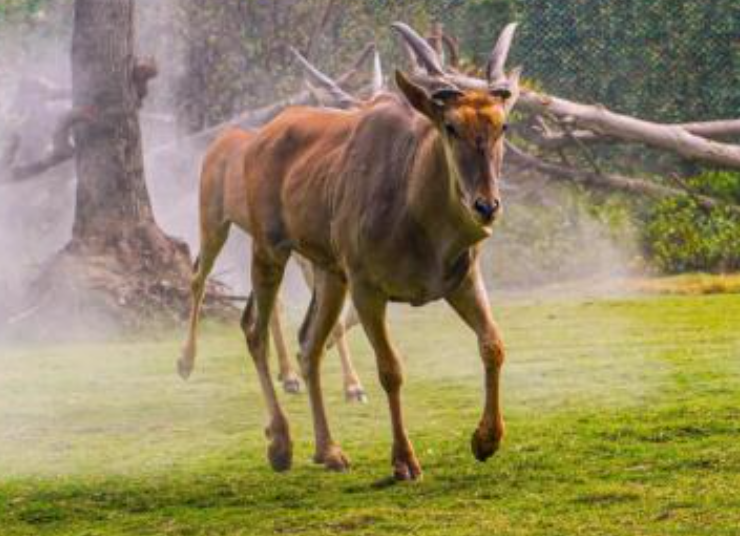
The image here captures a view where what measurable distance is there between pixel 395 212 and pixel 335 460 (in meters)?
1.14

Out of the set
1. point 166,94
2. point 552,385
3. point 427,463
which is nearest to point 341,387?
point 552,385

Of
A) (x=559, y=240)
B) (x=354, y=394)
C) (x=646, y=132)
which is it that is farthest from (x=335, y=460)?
(x=559, y=240)

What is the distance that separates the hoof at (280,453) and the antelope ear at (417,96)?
1.74 metres

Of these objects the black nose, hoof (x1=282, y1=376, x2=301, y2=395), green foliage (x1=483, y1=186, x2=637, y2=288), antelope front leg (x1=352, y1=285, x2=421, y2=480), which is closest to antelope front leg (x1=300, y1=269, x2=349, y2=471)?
antelope front leg (x1=352, y1=285, x2=421, y2=480)

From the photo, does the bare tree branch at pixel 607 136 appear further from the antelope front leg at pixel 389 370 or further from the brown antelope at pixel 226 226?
the antelope front leg at pixel 389 370

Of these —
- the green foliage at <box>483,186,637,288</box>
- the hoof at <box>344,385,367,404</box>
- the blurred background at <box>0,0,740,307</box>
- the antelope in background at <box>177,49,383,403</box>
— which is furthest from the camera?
the green foliage at <box>483,186,637,288</box>

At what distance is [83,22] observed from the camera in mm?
17172

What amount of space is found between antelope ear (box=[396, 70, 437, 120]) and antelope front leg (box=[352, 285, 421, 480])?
812 millimetres

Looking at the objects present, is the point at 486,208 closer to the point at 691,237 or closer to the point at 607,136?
the point at 607,136

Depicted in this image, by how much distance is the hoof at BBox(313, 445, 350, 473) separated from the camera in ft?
27.9

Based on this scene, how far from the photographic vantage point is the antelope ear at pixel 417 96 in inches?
300

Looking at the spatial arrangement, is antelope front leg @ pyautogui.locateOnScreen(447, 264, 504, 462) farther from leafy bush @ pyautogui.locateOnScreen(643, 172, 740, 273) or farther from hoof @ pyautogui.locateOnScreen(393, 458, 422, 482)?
leafy bush @ pyautogui.locateOnScreen(643, 172, 740, 273)

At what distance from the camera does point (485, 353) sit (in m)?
7.91

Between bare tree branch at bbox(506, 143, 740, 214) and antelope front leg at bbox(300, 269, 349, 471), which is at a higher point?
antelope front leg at bbox(300, 269, 349, 471)
